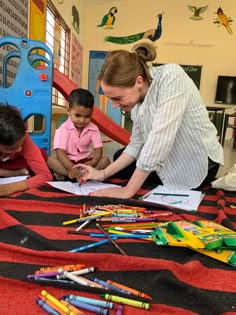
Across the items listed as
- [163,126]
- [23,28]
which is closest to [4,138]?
[163,126]

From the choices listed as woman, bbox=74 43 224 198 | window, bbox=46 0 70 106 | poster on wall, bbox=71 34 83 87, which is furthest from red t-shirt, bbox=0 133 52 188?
poster on wall, bbox=71 34 83 87

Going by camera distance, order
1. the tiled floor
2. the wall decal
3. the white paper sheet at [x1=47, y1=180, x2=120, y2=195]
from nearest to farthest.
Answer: the white paper sheet at [x1=47, y1=180, x2=120, y2=195] < the tiled floor < the wall decal

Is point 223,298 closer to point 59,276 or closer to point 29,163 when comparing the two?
point 59,276

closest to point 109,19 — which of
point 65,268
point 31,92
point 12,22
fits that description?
point 12,22

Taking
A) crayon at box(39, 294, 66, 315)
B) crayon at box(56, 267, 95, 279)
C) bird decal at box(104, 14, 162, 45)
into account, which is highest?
bird decal at box(104, 14, 162, 45)

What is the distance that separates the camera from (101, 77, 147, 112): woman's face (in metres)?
1.02

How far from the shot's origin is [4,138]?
1.04 meters

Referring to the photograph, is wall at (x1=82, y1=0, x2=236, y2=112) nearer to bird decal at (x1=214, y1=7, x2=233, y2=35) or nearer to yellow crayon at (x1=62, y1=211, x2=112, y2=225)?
bird decal at (x1=214, y1=7, x2=233, y2=35)

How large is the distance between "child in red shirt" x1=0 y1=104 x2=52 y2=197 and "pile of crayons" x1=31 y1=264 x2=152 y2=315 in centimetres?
54

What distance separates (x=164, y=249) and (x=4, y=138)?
25.3 inches

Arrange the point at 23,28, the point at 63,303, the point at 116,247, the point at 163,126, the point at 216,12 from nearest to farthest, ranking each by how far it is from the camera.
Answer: the point at 63,303 < the point at 116,247 < the point at 163,126 < the point at 23,28 < the point at 216,12

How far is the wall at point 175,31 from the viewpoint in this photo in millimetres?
5590

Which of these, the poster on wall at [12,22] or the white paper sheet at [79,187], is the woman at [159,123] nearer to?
the white paper sheet at [79,187]

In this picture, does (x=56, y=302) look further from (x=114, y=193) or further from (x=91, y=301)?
(x=114, y=193)
